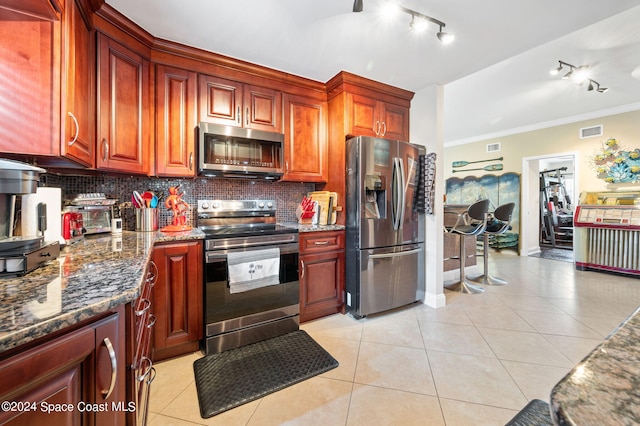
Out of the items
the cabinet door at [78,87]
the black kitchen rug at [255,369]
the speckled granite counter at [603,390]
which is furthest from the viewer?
the black kitchen rug at [255,369]

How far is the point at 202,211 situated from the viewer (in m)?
2.39

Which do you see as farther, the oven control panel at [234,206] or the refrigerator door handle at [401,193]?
the refrigerator door handle at [401,193]

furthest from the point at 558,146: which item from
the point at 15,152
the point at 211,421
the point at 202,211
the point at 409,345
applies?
the point at 15,152

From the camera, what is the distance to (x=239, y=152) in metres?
2.32

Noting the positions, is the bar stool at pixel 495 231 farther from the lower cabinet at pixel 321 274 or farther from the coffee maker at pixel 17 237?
the coffee maker at pixel 17 237

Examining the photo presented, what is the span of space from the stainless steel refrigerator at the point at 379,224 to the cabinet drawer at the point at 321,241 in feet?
0.32

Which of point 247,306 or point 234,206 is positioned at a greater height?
point 234,206

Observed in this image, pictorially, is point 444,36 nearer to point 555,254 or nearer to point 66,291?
point 66,291

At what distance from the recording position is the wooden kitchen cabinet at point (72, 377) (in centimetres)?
54

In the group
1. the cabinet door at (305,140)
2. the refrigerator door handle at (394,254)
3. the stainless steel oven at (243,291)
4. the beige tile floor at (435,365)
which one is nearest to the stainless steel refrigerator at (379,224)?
the refrigerator door handle at (394,254)

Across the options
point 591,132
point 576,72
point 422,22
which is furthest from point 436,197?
point 591,132

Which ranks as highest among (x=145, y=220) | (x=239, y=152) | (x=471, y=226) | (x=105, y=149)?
(x=239, y=152)

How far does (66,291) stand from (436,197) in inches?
112

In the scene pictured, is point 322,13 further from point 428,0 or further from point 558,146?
point 558,146
